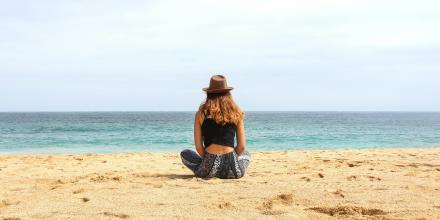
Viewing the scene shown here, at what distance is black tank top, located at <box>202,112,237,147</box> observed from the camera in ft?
20.8

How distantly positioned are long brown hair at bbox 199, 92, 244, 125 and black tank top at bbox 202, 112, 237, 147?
0.09 m

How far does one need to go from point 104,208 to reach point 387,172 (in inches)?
196

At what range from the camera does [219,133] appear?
6383 mm

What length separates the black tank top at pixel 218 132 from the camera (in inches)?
249

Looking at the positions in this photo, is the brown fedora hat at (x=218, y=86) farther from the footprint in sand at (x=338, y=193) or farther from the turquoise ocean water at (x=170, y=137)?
the turquoise ocean water at (x=170, y=137)

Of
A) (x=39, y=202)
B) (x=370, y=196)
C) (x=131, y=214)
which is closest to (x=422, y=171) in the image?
(x=370, y=196)

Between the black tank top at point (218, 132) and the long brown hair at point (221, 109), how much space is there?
9 centimetres

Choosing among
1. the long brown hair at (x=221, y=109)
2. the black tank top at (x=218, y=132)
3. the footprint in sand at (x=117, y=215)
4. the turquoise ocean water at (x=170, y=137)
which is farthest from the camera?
the turquoise ocean water at (x=170, y=137)

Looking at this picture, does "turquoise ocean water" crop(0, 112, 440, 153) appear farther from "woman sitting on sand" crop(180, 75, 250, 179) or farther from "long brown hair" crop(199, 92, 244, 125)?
"long brown hair" crop(199, 92, 244, 125)

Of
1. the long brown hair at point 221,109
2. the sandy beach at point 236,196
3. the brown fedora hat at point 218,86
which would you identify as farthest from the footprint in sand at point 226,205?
the brown fedora hat at point 218,86

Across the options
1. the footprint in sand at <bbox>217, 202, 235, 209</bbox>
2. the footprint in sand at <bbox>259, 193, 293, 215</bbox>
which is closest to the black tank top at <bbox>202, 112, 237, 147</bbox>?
the footprint in sand at <bbox>259, 193, 293, 215</bbox>

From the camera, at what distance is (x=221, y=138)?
639cm

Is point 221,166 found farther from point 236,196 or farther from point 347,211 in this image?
point 347,211

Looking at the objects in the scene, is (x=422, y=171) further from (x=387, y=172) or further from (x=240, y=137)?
(x=240, y=137)
